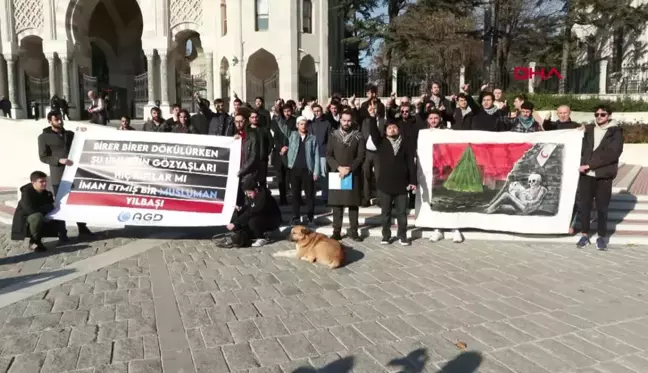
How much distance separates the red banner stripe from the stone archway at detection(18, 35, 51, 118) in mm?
23156

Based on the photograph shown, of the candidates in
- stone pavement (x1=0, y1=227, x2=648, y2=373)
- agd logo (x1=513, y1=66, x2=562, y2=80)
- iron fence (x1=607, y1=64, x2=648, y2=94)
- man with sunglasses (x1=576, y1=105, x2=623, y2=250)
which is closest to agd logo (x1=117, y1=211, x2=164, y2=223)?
stone pavement (x1=0, y1=227, x2=648, y2=373)

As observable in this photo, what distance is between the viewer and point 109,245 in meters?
8.05

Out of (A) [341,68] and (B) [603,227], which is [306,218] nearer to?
(B) [603,227]

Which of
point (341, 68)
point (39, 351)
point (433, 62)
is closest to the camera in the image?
point (39, 351)

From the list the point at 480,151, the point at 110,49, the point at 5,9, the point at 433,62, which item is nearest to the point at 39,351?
the point at 480,151

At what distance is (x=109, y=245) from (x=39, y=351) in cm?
391

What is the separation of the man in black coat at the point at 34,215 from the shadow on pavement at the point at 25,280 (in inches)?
52.5

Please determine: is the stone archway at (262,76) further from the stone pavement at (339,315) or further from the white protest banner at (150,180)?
the stone pavement at (339,315)

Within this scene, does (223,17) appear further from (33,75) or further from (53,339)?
(53,339)

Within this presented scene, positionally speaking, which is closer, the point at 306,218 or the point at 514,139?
the point at 514,139

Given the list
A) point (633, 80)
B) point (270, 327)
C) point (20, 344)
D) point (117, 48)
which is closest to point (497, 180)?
point (270, 327)

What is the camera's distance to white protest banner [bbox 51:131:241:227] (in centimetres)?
800

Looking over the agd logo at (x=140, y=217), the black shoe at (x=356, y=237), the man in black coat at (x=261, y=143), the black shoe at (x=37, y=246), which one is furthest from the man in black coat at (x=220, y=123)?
the black shoe at (x=37, y=246)

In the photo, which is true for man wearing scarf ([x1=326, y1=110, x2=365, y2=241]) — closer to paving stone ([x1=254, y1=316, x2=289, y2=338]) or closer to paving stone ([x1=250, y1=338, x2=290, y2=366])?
paving stone ([x1=254, y1=316, x2=289, y2=338])
